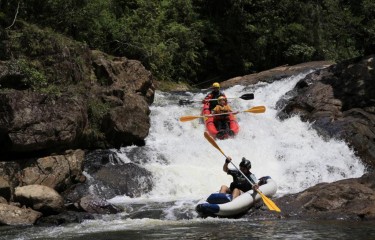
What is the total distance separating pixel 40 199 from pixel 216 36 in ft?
53.3

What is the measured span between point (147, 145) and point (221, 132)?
1914mm

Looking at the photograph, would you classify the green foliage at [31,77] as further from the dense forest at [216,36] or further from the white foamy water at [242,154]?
the dense forest at [216,36]

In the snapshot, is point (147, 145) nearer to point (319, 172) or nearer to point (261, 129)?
point (261, 129)

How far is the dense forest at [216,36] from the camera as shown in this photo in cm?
1920

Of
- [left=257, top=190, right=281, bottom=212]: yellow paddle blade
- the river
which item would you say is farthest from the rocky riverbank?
the river

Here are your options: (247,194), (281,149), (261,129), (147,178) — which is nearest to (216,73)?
(261,129)

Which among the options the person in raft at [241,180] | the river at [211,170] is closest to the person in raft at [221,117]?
the river at [211,170]

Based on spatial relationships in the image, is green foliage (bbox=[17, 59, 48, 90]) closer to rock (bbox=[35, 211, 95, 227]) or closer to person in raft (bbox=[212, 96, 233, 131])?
rock (bbox=[35, 211, 95, 227])

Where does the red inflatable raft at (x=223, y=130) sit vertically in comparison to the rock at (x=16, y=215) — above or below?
above

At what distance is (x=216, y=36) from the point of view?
23625 millimetres

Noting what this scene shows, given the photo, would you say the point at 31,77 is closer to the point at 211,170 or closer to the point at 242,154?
the point at 211,170

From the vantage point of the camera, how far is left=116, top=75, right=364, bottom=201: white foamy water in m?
10.8

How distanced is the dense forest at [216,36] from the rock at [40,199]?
10195 millimetres

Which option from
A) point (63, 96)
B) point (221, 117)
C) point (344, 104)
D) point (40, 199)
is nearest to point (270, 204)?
point (40, 199)
